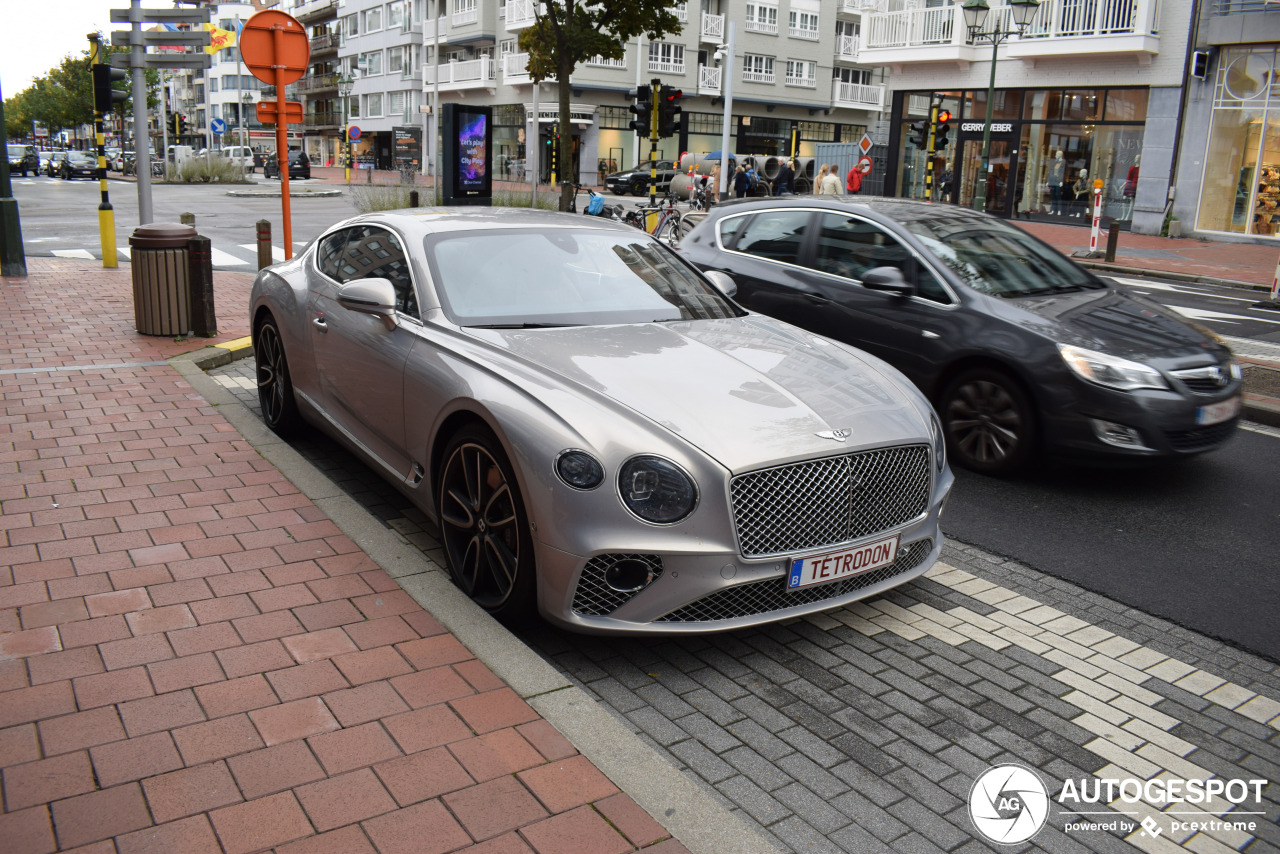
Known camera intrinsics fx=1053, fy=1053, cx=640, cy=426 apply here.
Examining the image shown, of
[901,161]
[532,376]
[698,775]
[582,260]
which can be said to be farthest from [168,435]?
[901,161]

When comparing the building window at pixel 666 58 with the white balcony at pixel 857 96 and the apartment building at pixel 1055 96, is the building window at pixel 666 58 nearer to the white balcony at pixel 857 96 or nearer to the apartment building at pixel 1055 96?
the white balcony at pixel 857 96

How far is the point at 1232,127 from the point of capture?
26.6m

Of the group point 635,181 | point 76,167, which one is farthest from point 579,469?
point 76,167

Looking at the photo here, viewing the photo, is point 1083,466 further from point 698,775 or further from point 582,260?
point 698,775

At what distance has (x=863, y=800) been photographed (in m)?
3.02

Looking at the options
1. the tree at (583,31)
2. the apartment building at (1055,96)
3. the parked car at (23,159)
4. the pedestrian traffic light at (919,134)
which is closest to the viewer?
the tree at (583,31)

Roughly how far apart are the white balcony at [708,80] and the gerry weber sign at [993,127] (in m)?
25.6

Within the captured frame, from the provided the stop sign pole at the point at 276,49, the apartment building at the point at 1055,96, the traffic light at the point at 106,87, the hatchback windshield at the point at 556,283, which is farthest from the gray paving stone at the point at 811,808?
the apartment building at the point at 1055,96

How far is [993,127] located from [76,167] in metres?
47.6

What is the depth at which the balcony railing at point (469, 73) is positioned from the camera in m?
58.1

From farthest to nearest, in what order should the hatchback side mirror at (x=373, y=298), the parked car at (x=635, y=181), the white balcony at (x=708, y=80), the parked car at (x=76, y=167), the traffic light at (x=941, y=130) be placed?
the white balcony at (x=708, y=80), the parked car at (x=76, y=167), the parked car at (x=635, y=181), the traffic light at (x=941, y=130), the hatchback side mirror at (x=373, y=298)

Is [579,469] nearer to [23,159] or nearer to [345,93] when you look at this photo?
[23,159]

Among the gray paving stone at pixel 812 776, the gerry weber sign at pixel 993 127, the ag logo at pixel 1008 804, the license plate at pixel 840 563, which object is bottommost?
the ag logo at pixel 1008 804

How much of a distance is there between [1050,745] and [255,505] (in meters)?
3.62
